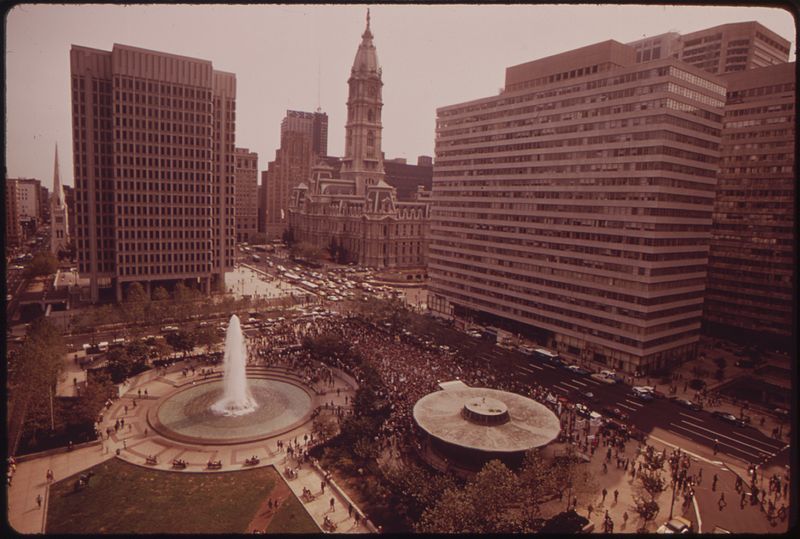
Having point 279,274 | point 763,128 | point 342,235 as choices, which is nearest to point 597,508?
point 763,128

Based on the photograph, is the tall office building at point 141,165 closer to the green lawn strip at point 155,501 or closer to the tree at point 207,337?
the tree at point 207,337

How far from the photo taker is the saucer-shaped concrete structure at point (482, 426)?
1303 inches

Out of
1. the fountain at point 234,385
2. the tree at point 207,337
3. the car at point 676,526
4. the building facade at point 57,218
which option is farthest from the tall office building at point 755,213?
the building facade at point 57,218

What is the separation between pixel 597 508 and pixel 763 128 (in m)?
61.6

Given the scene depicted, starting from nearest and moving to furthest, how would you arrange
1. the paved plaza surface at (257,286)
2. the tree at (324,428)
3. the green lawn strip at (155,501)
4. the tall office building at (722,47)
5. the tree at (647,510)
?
1. the tree at (647,510)
2. the green lawn strip at (155,501)
3. the tree at (324,428)
4. the tall office building at (722,47)
5. the paved plaza surface at (257,286)

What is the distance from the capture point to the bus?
5697 cm

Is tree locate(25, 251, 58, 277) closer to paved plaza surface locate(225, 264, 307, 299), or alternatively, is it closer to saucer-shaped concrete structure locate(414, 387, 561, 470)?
paved plaza surface locate(225, 264, 307, 299)

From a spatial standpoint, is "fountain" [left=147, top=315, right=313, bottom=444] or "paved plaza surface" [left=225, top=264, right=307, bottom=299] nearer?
"fountain" [left=147, top=315, right=313, bottom=444]

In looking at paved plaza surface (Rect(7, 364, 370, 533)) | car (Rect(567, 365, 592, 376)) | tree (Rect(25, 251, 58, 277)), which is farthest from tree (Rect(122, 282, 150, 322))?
car (Rect(567, 365, 592, 376))

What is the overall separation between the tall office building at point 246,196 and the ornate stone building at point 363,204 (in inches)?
901

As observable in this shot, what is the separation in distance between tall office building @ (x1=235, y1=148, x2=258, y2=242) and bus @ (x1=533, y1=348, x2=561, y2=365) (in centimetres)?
14019

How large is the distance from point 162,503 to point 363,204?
112m

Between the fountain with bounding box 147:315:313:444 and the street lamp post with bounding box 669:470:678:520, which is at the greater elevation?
the street lamp post with bounding box 669:470:678:520

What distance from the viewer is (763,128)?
2618 inches
